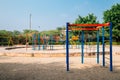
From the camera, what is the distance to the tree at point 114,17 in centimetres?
4709

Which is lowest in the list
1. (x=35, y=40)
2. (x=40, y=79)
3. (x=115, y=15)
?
(x=40, y=79)

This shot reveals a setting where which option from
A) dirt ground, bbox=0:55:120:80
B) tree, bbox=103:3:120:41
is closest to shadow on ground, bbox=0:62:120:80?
dirt ground, bbox=0:55:120:80

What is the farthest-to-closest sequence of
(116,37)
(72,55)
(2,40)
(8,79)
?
(116,37) → (2,40) → (72,55) → (8,79)

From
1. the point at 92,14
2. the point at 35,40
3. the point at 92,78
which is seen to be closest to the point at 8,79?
the point at 92,78

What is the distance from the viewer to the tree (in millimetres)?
47094

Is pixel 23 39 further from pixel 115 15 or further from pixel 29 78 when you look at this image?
pixel 29 78

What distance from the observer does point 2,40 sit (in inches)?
1438

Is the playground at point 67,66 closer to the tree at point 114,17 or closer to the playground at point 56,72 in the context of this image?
the playground at point 56,72

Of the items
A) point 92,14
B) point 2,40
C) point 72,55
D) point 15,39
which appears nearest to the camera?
point 72,55

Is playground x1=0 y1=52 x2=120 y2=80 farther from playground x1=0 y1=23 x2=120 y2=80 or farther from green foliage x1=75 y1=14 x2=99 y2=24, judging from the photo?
green foliage x1=75 y1=14 x2=99 y2=24

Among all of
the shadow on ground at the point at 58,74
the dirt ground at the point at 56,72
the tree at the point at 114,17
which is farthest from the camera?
the tree at the point at 114,17

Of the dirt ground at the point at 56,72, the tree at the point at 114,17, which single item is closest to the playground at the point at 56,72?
the dirt ground at the point at 56,72

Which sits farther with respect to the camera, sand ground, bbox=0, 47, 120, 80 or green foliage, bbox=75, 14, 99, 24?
green foliage, bbox=75, 14, 99, 24

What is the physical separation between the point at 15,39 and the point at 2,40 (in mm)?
3624
